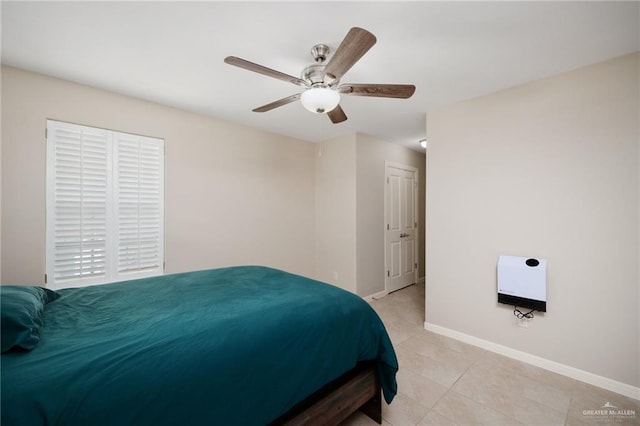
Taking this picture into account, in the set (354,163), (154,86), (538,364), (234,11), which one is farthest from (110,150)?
(538,364)

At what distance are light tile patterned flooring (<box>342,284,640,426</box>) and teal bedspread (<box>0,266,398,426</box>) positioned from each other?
397 millimetres

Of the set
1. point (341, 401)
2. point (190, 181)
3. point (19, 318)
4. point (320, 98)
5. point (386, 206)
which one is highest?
point (320, 98)

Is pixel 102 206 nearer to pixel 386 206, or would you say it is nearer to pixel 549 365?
pixel 386 206

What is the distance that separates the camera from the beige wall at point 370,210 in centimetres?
383

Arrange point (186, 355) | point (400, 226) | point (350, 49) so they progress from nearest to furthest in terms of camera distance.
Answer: point (186, 355) → point (350, 49) → point (400, 226)

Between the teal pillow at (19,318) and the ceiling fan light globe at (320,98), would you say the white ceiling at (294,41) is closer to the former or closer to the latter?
the ceiling fan light globe at (320,98)

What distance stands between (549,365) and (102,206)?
4240 millimetres

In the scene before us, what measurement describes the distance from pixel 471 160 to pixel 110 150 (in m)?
3.57

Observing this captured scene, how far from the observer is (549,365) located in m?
2.25

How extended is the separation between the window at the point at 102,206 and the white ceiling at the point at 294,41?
0.54 metres

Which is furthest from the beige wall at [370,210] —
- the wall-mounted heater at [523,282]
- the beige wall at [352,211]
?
the wall-mounted heater at [523,282]

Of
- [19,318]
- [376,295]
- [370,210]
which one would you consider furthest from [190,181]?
[376,295]

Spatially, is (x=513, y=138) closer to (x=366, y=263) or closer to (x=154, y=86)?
(x=366, y=263)

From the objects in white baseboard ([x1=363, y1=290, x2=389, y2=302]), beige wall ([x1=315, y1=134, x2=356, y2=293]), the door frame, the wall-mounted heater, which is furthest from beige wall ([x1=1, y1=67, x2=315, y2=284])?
the wall-mounted heater
